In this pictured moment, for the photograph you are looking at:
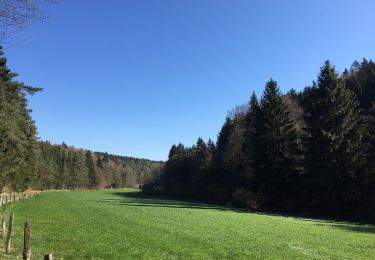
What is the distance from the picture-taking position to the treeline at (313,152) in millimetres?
46625

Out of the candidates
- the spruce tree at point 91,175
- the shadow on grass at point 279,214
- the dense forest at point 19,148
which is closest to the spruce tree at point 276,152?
the shadow on grass at point 279,214

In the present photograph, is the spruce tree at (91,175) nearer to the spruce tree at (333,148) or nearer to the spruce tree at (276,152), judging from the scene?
the spruce tree at (276,152)

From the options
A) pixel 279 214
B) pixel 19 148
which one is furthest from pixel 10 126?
pixel 279 214

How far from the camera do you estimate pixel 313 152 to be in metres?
50.7

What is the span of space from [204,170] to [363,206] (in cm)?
6341

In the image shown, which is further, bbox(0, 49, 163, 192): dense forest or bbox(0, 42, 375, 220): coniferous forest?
bbox(0, 49, 163, 192): dense forest

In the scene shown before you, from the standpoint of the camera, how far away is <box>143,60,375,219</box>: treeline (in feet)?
153

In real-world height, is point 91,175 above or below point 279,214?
above

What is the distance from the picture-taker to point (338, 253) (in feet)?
56.0

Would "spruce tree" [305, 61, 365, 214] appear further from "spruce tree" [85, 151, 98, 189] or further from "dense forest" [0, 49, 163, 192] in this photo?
"spruce tree" [85, 151, 98, 189]

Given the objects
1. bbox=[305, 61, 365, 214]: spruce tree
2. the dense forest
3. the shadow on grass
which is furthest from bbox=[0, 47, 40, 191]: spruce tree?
bbox=[305, 61, 365, 214]: spruce tree

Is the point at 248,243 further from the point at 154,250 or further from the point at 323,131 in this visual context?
the point at 323,131

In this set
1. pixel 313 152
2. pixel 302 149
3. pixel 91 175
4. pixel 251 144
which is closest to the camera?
pixel 313 152

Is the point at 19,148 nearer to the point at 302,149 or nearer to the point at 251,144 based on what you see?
the point at 251,144
